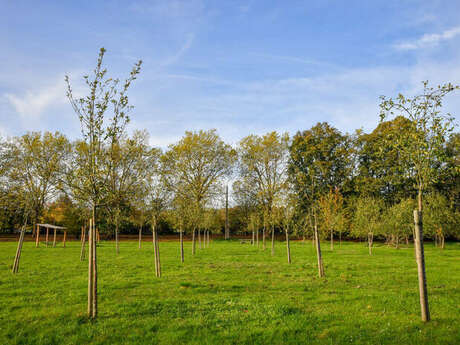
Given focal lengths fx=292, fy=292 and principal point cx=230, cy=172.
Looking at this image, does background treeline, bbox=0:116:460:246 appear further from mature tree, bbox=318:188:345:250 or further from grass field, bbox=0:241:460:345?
grass field, bbox=0:241:460:345

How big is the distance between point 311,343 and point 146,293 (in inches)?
220

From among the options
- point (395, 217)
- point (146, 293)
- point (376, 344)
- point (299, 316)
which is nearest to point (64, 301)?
point (146, 293)

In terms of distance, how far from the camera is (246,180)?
4138cm

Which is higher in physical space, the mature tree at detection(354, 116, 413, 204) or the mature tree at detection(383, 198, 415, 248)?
the mature tree at detection(354, 116, 413, 204)

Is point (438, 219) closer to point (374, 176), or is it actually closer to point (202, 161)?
point (374, 176)

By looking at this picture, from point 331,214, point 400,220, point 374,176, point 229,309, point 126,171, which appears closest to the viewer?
point 229,309

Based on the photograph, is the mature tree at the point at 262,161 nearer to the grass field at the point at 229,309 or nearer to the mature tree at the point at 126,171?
the mature tree at the point at 126,171

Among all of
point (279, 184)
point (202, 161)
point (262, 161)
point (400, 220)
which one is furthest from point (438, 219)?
point (202, 161)

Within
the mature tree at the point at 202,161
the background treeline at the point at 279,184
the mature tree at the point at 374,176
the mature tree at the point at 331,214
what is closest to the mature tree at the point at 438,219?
the background treeline at the point at 279,184

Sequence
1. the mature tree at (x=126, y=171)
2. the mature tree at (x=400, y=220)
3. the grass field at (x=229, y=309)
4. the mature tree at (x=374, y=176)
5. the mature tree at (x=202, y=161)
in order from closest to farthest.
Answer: the grass field at (x=229, y=309)
the mature tree at (x=126, y=171)
the mature tree at (x=400, y=220)
the mature tree at (x=202, y=161)
the mature tree at (x=374, y=176)

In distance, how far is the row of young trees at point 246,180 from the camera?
760cm

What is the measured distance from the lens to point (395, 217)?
95.5 ft

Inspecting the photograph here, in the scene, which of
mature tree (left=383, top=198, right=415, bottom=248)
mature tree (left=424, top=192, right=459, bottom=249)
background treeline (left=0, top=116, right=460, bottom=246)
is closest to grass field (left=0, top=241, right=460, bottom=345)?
background treeline (left=0, top=116, right=460, bottom=246)

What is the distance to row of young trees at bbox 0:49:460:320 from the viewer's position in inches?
299
